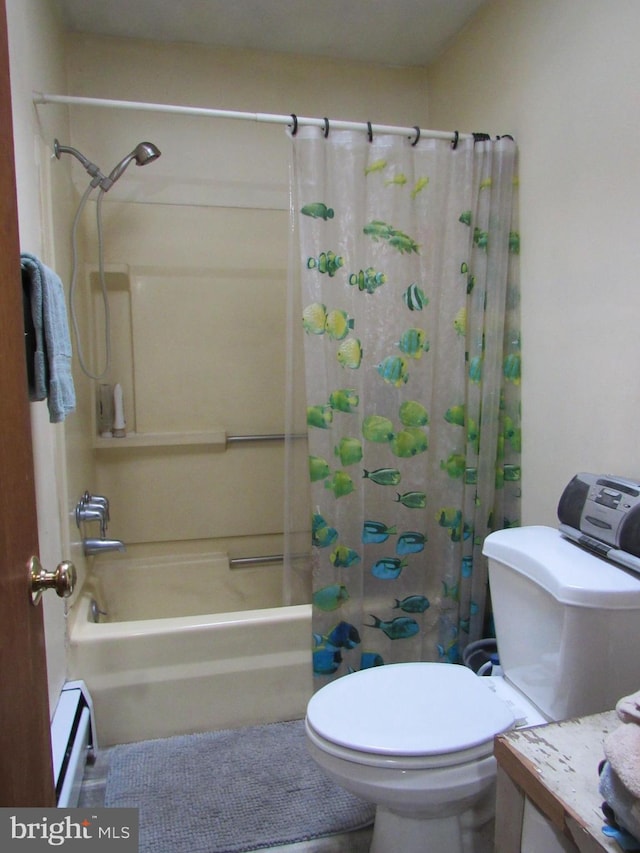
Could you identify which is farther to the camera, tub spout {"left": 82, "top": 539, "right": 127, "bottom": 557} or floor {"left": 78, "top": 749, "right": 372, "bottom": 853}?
tub spout {"left": 82, "top": 539, "right": 127, "bottom": 557}

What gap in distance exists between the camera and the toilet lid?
1148 mm

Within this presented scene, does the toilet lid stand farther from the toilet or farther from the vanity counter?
the vanity counter

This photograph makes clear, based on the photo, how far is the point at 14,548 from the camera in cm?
78

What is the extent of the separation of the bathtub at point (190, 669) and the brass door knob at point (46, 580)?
3.26 feet

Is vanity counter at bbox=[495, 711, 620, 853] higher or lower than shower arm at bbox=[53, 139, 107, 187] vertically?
lower

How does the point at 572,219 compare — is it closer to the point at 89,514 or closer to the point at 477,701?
the point at 477,701

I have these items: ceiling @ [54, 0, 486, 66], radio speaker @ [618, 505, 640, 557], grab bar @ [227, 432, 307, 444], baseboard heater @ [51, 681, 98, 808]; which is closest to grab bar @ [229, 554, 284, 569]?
grab bar @ [227, 432, 307, 444]

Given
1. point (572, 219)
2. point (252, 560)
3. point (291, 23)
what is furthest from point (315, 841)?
point (291, 23)

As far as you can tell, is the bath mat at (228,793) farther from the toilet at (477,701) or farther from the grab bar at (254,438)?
the grab bar at (254,438)

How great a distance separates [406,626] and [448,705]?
26.1 inches

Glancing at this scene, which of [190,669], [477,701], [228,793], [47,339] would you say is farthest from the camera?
[190,669]

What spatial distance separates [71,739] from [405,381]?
1.44 meters

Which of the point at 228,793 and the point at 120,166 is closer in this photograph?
the point at 228,793

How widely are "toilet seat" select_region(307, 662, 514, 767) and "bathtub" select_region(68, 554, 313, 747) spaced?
0.54m
